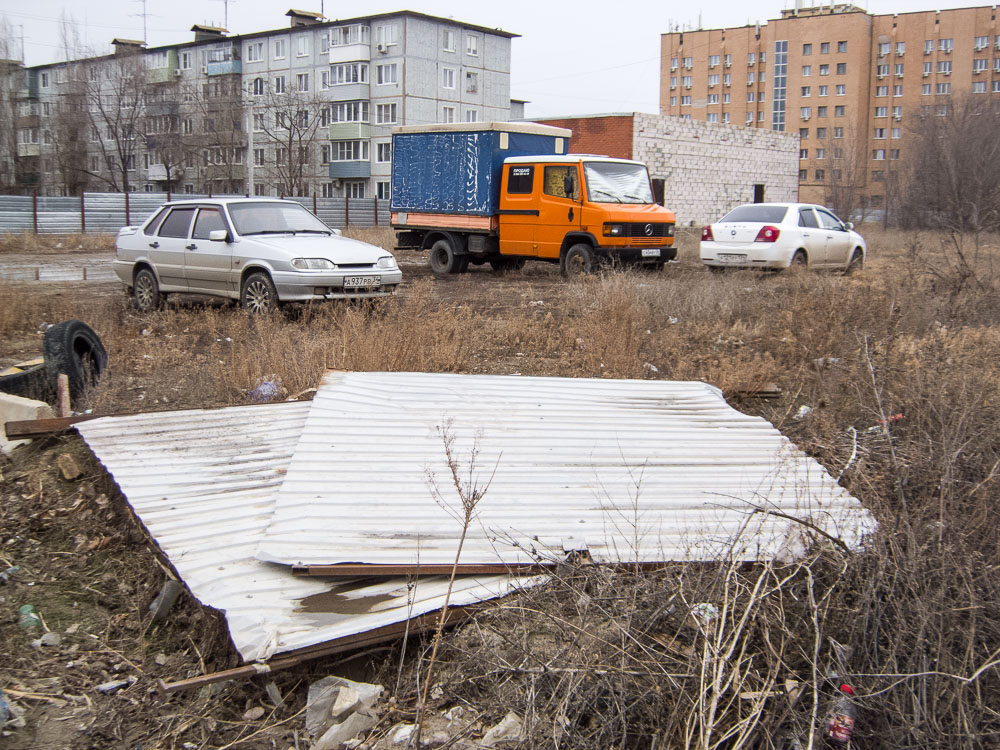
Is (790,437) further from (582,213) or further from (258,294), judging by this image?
(582,213)

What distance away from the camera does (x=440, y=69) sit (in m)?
62.3

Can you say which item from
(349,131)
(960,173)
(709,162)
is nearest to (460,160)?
(960,173)

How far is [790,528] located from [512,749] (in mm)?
1445

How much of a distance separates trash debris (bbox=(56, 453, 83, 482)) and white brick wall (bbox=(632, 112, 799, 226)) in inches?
1341

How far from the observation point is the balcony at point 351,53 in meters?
61.2

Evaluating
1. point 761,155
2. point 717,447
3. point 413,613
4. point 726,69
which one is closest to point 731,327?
point 717,447

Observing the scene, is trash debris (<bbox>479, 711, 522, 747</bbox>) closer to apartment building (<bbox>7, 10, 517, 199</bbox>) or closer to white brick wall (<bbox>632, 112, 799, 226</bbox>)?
white brick wall (<bbox>632, 112, 799, 226</bbox>)

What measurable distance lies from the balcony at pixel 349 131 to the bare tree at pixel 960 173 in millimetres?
35498

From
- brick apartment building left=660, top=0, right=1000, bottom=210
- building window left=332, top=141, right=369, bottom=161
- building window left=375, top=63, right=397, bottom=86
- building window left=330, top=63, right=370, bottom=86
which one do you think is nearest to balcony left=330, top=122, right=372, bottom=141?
building window left=332, top=141, right=369, bottom=161

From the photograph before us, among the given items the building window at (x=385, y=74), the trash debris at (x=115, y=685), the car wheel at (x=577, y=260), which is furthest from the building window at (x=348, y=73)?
the trash debris at (x=115, y=685)

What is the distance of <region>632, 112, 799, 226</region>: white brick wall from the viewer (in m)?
38.4

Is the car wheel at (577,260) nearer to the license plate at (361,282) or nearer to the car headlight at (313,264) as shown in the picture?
the license plate at (361,282)

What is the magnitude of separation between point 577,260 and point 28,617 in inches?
509

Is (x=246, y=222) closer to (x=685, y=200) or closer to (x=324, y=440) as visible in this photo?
(x=324, y=440)
